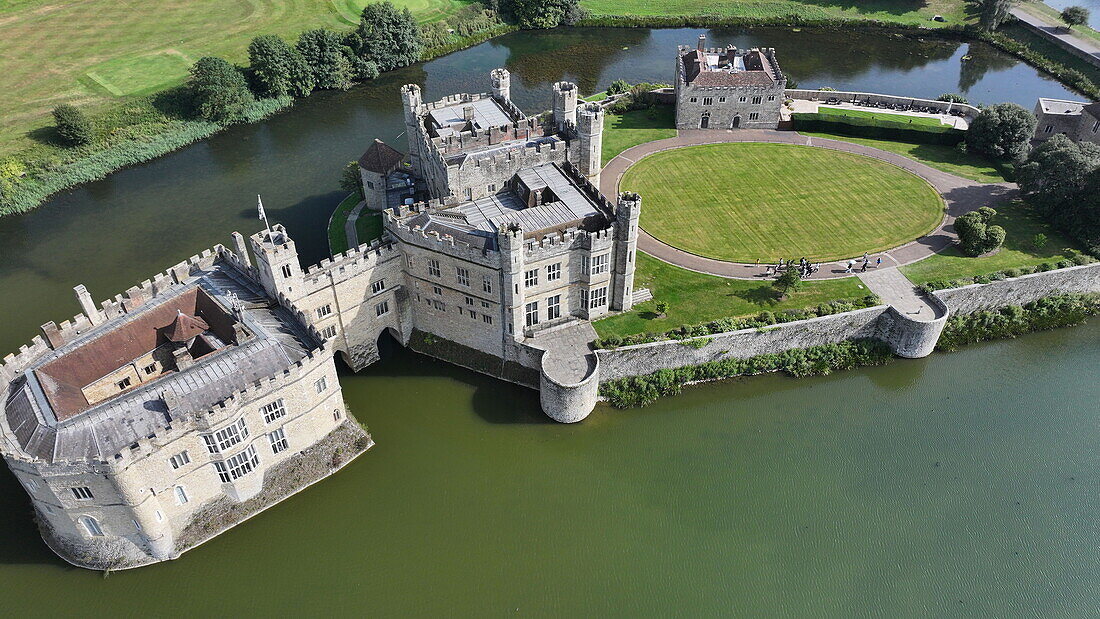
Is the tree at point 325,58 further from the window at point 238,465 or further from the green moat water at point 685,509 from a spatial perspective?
the window at point 238,465

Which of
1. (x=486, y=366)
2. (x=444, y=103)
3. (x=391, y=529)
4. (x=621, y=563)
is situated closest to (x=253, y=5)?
(x=444, y=103)

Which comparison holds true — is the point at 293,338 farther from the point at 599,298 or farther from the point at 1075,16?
the point at 1075,16

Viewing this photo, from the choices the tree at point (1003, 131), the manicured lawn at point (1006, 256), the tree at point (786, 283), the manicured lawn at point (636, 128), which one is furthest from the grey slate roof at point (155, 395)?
the tree at point (1003, 131)

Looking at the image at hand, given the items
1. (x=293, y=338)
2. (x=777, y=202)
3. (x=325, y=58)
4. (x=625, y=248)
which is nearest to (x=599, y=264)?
(x=625, y=248)

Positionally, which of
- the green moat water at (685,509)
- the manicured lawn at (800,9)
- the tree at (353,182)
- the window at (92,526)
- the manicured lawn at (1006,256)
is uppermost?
the manicured lawn at (800,9)

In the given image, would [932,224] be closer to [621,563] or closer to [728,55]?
[728,55]
